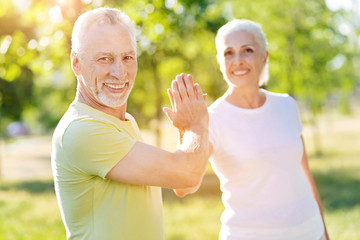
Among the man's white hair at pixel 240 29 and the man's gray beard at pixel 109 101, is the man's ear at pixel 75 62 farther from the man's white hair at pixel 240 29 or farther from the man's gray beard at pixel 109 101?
the man's white hair at pixel 240 29

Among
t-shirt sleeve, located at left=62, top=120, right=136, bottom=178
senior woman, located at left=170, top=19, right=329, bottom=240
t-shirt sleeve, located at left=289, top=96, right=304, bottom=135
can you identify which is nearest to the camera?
t-shirt sleeve, located at left=62, top=120, right=136, bottom=178

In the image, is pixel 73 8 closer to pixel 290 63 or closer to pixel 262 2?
pixel 262 2

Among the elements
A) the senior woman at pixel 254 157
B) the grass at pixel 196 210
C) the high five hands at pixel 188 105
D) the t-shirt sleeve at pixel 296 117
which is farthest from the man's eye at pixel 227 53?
the grass at pixel 196 210

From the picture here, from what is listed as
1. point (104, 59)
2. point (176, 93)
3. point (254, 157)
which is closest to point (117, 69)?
point (104, 59)

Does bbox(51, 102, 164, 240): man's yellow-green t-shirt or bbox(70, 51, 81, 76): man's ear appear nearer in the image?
bbox(51, 102, 164, 240): man's yellow-green t-shirt

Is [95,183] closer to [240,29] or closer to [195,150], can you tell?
[195,150]

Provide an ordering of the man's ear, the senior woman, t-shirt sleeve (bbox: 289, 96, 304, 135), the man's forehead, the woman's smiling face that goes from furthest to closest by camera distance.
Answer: t-shirt sleeve (bbox: 289, 96, 304, 135)
the woman's smiling face
the senior woman
the man's ear
the man's forehead

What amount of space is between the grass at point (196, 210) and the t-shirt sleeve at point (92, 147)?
6.22m

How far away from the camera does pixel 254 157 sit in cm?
286

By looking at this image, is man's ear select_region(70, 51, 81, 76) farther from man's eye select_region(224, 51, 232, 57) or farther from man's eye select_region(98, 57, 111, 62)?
man's eye select_region(224, 51, 232, 57)

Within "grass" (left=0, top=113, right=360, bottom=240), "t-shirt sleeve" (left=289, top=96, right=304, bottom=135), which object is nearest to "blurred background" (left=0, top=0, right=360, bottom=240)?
"grass" (left=0, top=113, right=360, bottom=240)

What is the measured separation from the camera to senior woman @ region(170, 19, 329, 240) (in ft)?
9.34

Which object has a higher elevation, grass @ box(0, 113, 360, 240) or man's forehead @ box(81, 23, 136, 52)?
man's forehead @ box(81, 23, 136, 52)

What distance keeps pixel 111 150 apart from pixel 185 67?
1497 cm
